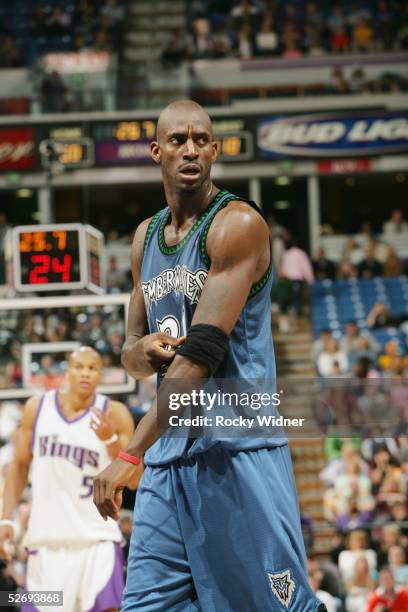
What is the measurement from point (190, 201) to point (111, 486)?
1.04m

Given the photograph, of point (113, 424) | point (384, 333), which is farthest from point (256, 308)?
point (384, 333)

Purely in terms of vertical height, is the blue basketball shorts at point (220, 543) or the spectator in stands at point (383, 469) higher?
the spectator in stands at point (383, 469)

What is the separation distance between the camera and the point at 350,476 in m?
12.3

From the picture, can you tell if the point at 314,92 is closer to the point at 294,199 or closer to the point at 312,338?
the point at 294,199

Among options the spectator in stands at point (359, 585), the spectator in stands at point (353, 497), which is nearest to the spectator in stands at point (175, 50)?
the spectator in stands at point (353, 497)

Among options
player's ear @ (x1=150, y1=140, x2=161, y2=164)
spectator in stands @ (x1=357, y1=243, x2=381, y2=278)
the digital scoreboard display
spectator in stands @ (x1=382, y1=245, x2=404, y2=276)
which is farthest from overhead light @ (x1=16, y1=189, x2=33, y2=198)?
player's ear @ (x1=150, y1=140, x2=161, y2=164)

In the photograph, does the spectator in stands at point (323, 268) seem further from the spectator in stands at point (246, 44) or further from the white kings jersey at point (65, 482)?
the white kings jersey at point (65, 482)

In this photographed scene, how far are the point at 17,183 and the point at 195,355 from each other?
19861 millimetres

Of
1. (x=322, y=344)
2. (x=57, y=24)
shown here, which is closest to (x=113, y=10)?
(x=57, y=24)

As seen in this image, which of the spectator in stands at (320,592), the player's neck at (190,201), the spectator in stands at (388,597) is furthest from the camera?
the spectator in stands at (320,592)

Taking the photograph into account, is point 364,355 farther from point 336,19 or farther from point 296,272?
point 336,19

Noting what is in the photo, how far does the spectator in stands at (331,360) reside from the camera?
52.7ft

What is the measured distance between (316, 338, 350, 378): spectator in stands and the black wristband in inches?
485

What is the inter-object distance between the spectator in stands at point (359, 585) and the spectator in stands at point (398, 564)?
Answer: 0.22 meters
